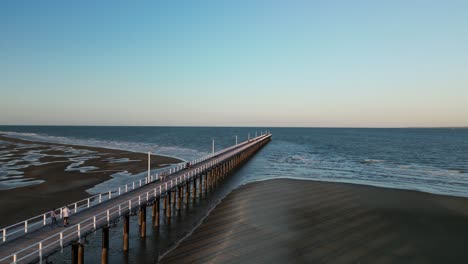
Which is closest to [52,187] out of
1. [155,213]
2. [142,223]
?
[155,213]

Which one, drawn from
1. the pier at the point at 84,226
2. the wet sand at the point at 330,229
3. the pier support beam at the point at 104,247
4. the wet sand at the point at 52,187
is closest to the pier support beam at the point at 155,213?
the pier at the point at 84,226

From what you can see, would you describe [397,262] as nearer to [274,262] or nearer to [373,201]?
[274,262]

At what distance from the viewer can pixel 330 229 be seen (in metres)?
20.7

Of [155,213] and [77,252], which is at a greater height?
[77,252]

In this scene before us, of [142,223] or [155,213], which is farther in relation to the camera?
[155,213]

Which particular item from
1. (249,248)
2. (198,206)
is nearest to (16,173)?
(198,206)

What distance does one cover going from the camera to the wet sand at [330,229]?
16859mm

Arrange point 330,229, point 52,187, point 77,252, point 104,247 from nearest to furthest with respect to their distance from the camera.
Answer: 1. point 77,252
2. point 104,247
3. point 330,229
4. point 52,187

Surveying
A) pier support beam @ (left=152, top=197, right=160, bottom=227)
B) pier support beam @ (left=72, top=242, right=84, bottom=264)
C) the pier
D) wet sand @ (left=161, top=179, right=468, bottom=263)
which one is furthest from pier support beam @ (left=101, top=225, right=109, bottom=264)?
pier support beam @ (left=152, top=197, right=160, bottom=227)

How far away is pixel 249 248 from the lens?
17562 mm

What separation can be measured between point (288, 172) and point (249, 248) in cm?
2913

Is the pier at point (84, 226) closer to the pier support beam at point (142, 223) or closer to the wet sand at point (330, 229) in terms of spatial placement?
the pier support beam at point (142, 223)

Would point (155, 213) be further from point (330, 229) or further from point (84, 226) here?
point (330, 229)

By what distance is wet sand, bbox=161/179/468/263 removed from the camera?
664 inches
